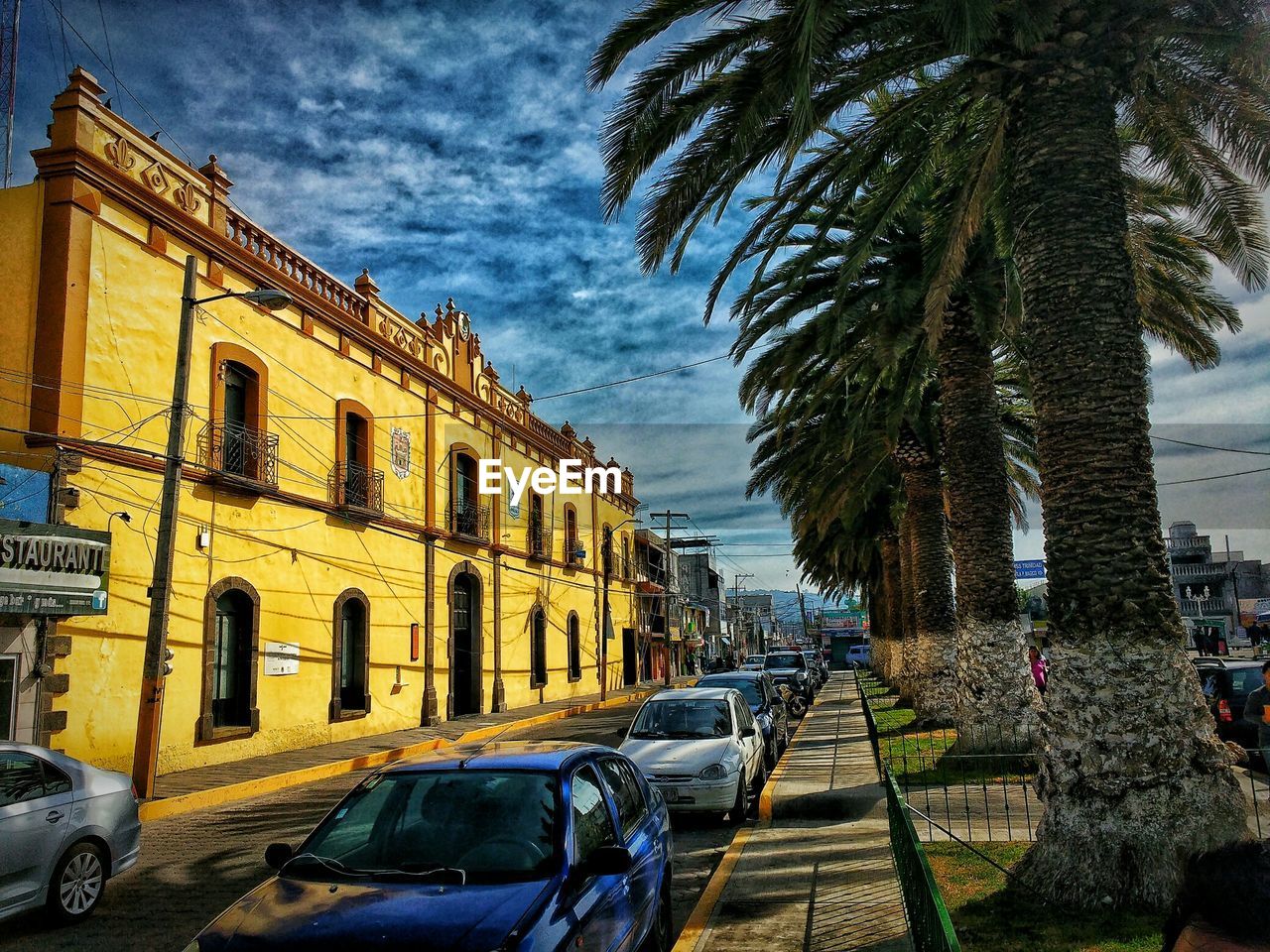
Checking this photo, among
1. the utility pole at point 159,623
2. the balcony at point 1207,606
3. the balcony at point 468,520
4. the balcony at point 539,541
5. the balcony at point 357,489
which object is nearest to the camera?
the utility pole at point 159,623

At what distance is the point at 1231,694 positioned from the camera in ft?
45.7

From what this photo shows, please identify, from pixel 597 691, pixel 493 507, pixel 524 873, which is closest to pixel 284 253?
pixel 493 507

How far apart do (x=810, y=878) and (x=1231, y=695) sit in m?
9.74

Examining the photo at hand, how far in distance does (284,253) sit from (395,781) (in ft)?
57.5

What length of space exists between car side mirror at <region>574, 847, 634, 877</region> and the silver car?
4.77 meters

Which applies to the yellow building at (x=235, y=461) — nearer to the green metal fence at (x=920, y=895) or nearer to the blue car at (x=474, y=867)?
the blue car at (x=474, y=867)

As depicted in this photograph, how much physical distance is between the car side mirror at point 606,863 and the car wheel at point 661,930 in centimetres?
107

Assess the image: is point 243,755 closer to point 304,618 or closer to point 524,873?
point 304,618

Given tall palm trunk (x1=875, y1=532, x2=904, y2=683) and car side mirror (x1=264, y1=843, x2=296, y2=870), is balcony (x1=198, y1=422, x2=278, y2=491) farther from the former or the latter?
tall palm trunk (x1=875, y1=532, x2=904, y2=683)

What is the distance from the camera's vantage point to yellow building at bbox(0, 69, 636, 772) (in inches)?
559

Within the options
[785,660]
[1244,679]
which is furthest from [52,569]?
[785,660]

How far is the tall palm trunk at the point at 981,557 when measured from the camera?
41.0 feet

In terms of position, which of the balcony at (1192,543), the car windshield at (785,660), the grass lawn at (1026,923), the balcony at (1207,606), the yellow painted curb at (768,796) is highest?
the balcony at (1192,543)

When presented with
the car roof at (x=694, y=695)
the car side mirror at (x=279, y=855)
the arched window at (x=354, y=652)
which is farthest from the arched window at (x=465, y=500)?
the car side mirror at (x=279, y=855)
